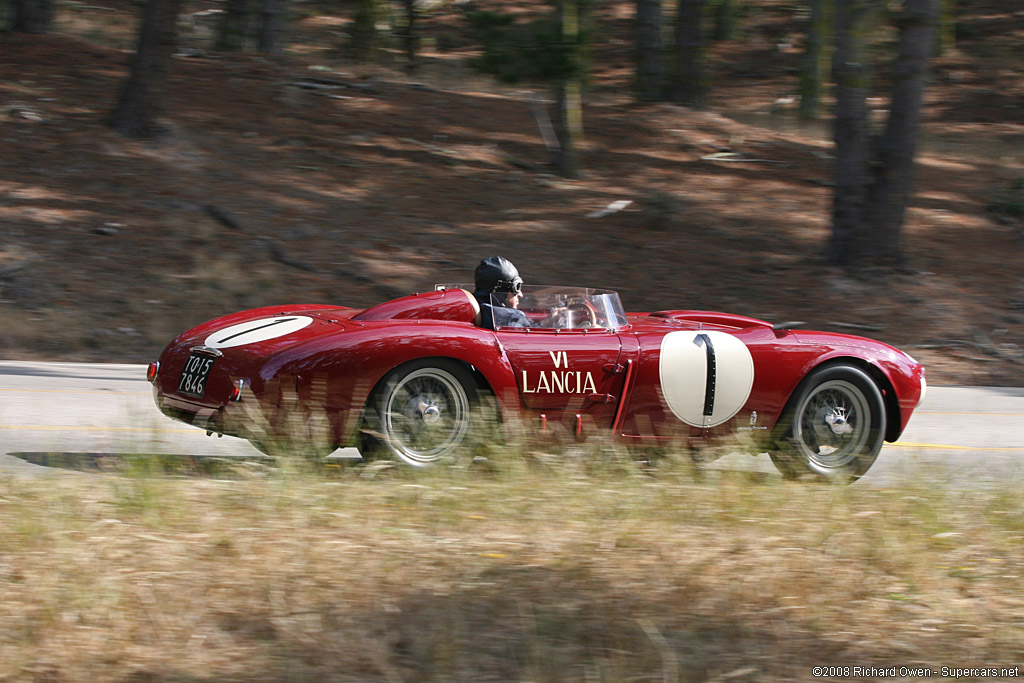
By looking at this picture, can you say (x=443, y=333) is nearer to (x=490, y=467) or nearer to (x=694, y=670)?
(x=490, y=467)

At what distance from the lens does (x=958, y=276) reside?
589 inches

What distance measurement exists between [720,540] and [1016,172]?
1860 cm

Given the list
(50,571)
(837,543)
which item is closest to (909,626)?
(837,543)

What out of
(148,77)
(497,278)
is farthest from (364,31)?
(497,278)

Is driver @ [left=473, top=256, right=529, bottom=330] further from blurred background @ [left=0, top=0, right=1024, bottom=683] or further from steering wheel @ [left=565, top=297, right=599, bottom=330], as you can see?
blurred background @ [left=0, top=0, right=1024, bottom=683]

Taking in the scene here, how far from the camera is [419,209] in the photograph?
1666 centimetres

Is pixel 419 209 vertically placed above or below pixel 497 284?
below

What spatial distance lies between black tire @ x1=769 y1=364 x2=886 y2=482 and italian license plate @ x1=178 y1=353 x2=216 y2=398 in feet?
11.2

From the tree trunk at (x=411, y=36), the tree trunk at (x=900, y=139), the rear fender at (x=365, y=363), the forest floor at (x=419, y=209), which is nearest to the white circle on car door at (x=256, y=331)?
the rear fender at (x=365, y=363)

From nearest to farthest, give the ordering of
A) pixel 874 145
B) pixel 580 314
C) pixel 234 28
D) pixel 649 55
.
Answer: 1. pixel 580 314
2. pixel 874 145
3. pixel 649 55
4. pixel 234 28

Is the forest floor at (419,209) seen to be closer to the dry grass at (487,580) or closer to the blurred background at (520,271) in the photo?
the blurred background at (520,271)

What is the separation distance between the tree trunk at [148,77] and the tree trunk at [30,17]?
6.53 m

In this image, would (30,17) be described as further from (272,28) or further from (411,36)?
(411,36)

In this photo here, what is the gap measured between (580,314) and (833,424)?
68.7 inches
